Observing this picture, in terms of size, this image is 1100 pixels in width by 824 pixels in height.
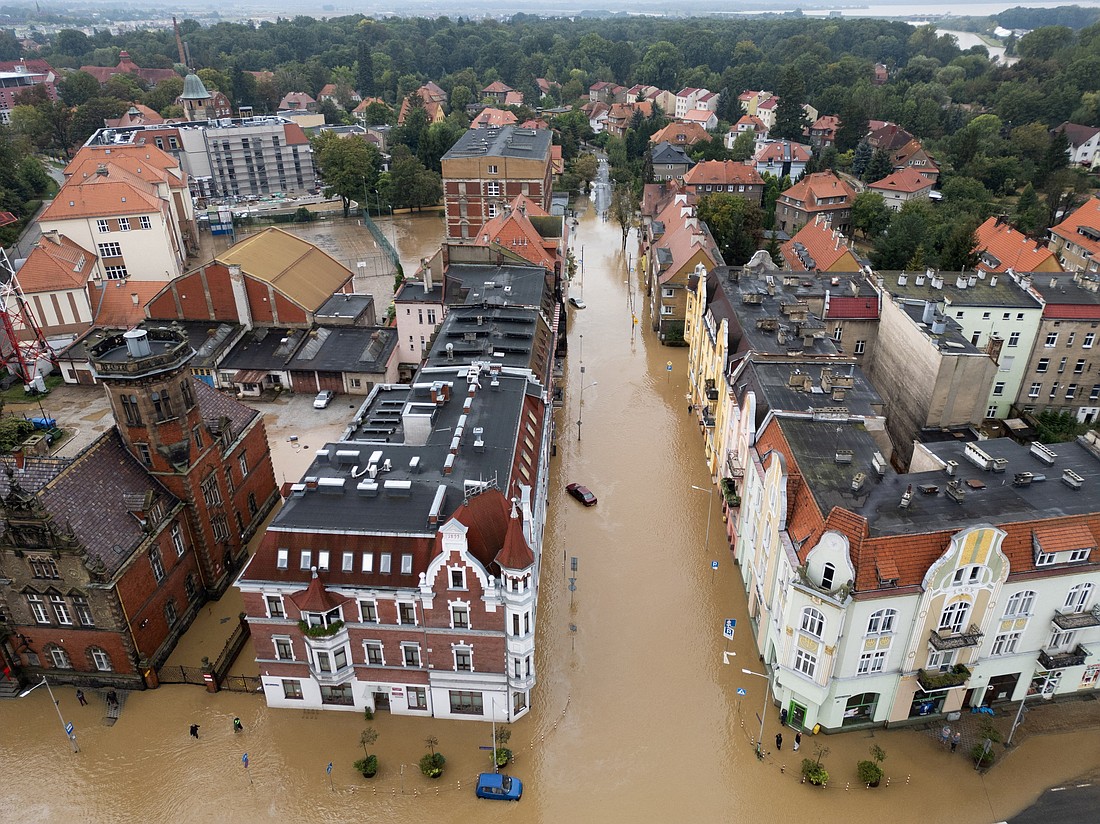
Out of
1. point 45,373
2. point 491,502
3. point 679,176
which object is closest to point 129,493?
point 491,502

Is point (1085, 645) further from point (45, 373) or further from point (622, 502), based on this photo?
point (45, 373)

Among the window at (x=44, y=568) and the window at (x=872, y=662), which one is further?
the window at (x=44, y=568)

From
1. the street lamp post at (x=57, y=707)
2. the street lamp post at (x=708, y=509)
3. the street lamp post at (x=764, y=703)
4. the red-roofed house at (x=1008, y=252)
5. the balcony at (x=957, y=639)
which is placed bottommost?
the street lamp post at (x=708, y=509)

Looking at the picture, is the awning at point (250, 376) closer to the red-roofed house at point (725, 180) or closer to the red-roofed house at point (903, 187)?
the red-roofed house at point (725, 180)

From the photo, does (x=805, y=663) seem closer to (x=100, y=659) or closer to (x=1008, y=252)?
(x=100, y=659)

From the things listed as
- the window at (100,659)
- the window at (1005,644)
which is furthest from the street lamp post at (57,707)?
the window at (1005,644)

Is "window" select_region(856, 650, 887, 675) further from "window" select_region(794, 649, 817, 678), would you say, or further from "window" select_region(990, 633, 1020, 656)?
"window" select_region(990, 633, 1020, 656)
